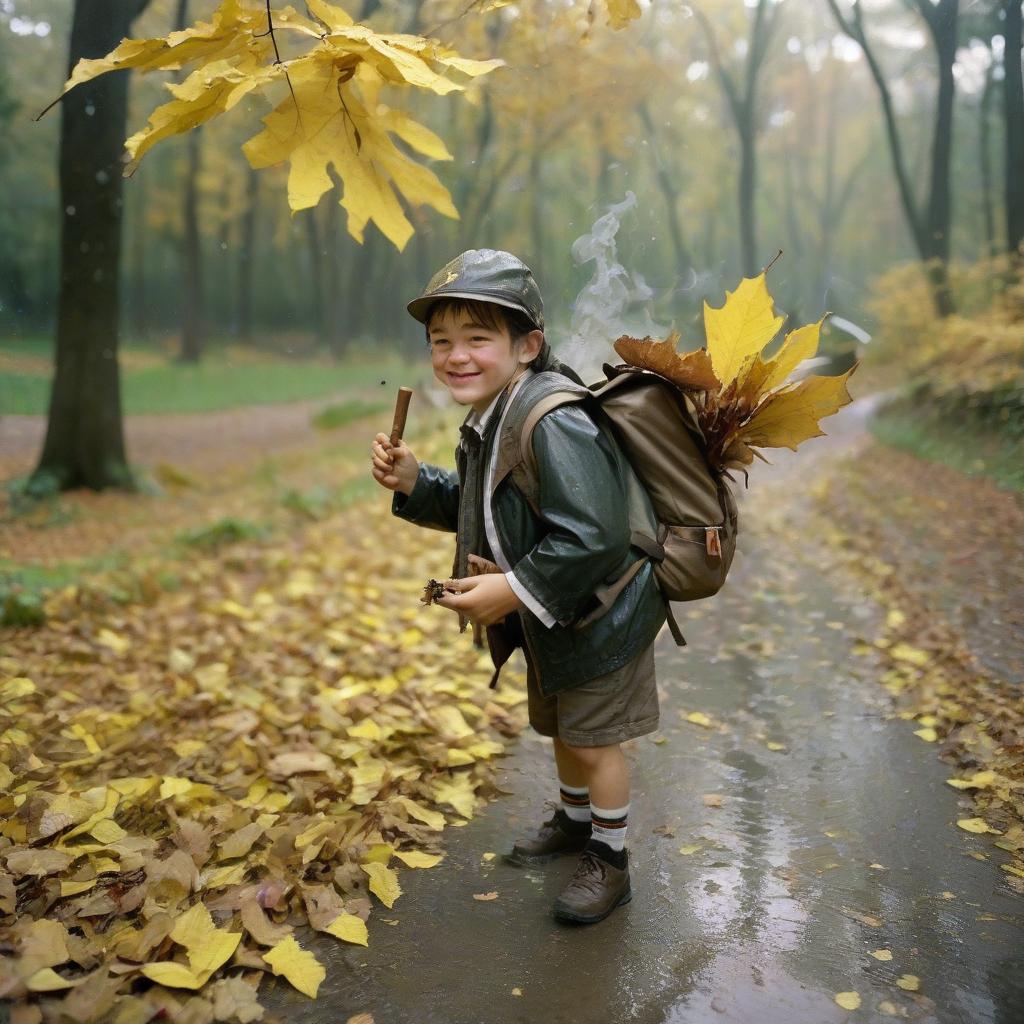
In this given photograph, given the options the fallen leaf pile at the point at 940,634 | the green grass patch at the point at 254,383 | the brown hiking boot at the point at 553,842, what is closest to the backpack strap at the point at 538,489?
the brown hiking boot at the point at 553,842

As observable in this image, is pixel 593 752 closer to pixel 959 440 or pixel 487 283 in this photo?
pixel 487 283

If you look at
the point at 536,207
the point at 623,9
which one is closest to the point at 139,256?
the point at 536,207

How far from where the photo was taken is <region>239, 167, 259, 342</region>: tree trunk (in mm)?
14625

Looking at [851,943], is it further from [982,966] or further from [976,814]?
[976,814]

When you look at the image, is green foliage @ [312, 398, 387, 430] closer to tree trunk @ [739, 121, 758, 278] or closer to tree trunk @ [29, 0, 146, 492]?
tree trunk @ [29, 0, 146, 492]

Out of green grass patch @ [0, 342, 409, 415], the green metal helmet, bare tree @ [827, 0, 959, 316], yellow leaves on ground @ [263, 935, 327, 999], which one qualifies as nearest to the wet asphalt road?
yellow leaves on ground @ [263, 935, 327, 999]

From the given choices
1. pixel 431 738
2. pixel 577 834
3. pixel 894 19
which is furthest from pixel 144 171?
pixel 577 834

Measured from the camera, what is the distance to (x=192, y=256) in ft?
50.5

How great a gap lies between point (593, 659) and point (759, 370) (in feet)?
2.57

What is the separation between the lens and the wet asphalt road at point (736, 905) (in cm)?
193

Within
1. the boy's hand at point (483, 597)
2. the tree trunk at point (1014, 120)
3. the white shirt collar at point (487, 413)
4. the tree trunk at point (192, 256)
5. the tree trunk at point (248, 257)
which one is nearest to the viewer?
the boy's hand at point (483, 597)

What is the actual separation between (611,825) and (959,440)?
8.82ft

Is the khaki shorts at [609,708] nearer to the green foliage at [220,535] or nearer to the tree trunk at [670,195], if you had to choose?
the green foliage at [220,535]

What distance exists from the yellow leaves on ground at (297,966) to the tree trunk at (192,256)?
11579 mm
